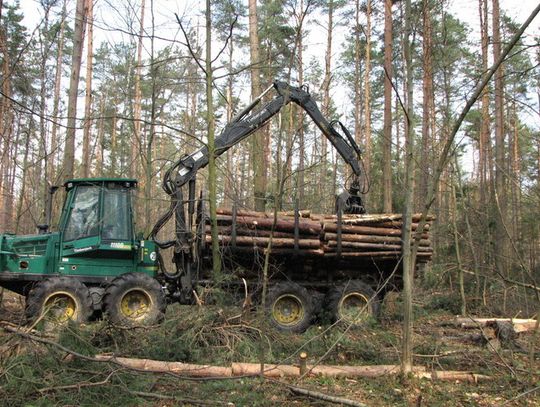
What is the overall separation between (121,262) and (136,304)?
1023mm

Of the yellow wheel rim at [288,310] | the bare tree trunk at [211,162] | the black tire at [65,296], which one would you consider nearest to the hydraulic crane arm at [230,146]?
the bare tree trunk at [211,162]

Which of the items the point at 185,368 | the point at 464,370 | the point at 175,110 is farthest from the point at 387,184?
the point at 175,110

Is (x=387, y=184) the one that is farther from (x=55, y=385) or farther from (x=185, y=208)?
(x=55, y=385)

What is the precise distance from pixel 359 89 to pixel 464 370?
21.9m

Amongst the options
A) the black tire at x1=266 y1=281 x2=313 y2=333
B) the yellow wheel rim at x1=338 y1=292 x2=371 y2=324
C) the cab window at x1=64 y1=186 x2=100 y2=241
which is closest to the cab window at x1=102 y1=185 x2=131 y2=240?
the cab window at x1=64 y1=186 x2=100 y2=241

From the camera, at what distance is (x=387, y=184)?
1405cm

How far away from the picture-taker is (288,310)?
890cm

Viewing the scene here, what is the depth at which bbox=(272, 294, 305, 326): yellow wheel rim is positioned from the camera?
28.6 feet

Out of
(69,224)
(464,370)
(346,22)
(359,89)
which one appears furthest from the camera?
(359,89)

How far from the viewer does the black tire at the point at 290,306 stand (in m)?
8.64

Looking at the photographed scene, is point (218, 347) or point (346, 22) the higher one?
point (346, 22)

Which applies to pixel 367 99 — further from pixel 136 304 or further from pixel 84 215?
pixel 136 304

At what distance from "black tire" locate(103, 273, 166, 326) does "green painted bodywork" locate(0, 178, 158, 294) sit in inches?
27.6

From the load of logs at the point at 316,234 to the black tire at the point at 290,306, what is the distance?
67 cm
